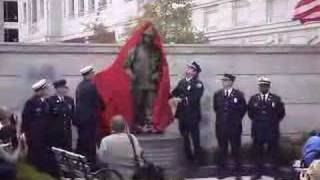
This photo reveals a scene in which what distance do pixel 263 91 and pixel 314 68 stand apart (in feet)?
13.2

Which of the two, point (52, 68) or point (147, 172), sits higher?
point (52, 68)

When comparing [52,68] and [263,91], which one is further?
[52,68]

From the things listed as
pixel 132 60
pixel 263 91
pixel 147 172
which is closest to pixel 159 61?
pixel 132 60

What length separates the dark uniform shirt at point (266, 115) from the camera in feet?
45.3

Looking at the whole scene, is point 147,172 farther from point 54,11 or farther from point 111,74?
point 54,11

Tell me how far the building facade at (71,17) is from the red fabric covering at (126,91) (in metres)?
22.0

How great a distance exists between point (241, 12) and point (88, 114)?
47.4 feet

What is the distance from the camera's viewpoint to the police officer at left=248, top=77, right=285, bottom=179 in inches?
544

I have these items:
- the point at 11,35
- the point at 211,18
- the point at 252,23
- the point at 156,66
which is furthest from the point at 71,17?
the point at 156,66

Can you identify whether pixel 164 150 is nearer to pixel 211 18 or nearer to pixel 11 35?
pixel 211 18

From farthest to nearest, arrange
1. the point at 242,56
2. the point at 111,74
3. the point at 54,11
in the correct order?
1. the point at 54,11
2. the point at 242,56
3. the point at 111,74

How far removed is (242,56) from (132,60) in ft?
13.1

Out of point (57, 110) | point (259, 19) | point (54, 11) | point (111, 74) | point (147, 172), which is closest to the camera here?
point (147, 172)

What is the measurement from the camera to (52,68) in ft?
52.5
